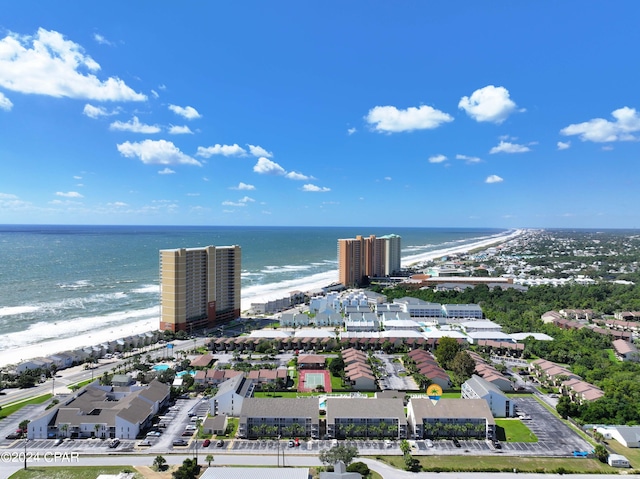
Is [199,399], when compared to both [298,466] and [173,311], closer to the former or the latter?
[298,466]

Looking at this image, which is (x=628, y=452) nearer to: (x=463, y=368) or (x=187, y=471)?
(x=463, y=368)

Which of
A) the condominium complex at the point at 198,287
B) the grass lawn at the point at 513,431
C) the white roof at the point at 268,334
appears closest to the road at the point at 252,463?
the grass lawn at the point at 513,431

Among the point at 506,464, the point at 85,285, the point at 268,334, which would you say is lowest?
the point at 506,464

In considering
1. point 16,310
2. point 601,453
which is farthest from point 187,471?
point 16,310

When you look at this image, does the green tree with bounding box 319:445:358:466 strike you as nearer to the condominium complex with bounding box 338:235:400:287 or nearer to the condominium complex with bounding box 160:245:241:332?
the condominium complex with bounding box 160:245:241:332

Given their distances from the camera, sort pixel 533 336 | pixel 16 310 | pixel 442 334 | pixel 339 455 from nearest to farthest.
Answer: pixel 339 455, pixel 533 336, pixel 442 334, pixel 16 310

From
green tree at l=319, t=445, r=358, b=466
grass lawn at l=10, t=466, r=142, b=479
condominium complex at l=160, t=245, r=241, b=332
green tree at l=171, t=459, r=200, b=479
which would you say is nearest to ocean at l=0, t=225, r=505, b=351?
condominium complex at l=160, t=245, r=241, b=332

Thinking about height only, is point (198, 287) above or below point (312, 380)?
above
